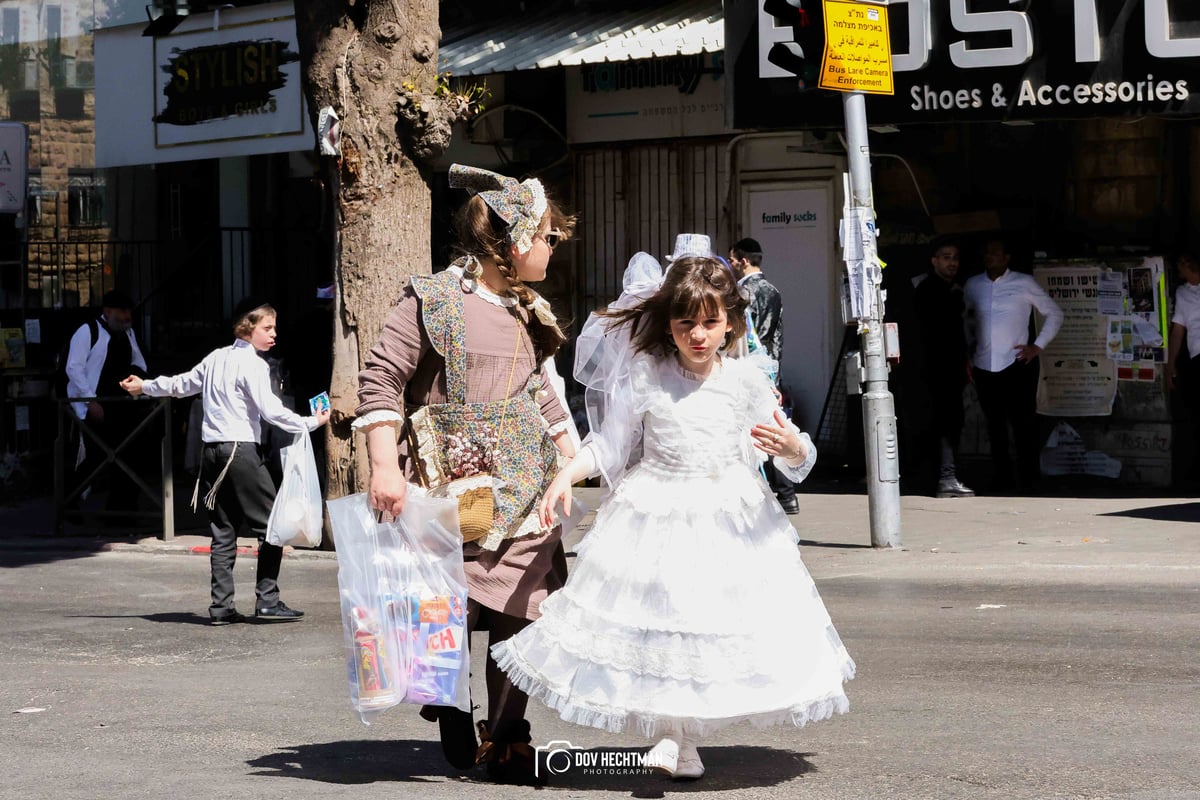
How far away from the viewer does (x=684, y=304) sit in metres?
5.37

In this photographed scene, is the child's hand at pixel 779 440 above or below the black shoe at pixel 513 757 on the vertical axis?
above

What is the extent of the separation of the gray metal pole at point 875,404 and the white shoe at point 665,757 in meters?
6.06

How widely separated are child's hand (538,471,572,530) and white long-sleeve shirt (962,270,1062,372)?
9182mm

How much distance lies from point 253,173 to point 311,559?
26.8 feet

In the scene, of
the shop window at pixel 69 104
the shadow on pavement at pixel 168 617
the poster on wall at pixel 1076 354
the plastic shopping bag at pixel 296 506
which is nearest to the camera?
the plastic shopping bag at pixel 296 506

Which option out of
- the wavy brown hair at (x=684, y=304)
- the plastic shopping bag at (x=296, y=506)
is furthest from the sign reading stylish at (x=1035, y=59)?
the wavy brown hair at (x=684, y=304)

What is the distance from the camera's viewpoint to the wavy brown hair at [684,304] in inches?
211

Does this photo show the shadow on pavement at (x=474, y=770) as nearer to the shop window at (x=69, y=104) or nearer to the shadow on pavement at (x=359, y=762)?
the shadow on pavement at (x=359, y=762)

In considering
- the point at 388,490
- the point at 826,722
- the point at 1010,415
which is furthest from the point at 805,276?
the point at 388,490

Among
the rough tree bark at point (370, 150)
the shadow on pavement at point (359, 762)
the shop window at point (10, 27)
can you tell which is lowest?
the shadow on pavement at point (359, 762)

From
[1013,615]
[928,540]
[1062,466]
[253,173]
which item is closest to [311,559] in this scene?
[928,540]

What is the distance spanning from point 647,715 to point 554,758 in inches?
28.1

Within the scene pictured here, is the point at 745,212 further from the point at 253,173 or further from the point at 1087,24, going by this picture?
the point at 253,173

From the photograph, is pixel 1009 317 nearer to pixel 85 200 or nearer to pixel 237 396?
A: pixel 237 396
